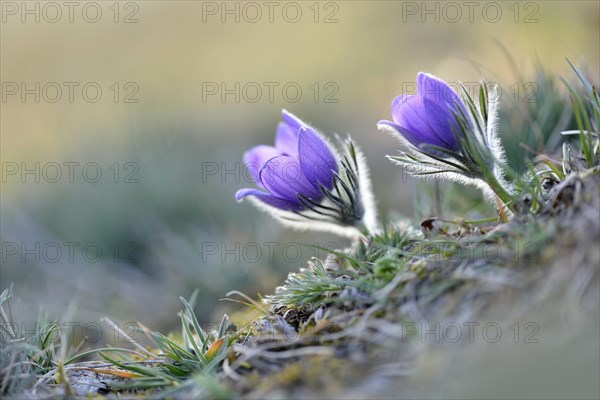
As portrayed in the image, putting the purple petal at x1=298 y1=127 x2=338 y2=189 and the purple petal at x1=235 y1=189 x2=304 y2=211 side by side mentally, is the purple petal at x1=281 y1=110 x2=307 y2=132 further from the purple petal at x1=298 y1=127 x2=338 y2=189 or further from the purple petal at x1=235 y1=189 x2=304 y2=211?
the purple petal at x1=235 y1=189 x2=304 y2=211

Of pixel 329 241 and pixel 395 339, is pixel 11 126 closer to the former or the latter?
pixel 329 241

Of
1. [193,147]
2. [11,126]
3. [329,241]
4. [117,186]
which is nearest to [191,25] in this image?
[11,126]

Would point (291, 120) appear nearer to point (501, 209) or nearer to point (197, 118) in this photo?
point (501, 209)

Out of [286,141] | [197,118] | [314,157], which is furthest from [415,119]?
[197,118]

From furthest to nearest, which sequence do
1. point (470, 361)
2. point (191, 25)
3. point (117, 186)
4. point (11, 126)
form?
point (191, 25), point (11, 126), point (117, 186), point (470, 361)

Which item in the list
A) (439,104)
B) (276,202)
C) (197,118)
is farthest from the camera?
(197,118)

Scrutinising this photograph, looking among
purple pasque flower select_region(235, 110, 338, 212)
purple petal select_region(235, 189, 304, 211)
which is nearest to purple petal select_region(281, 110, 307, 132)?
purple pasque flower select_region(235, 110, 338, 212)
